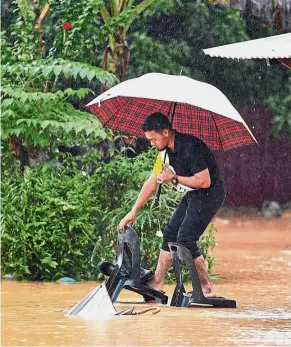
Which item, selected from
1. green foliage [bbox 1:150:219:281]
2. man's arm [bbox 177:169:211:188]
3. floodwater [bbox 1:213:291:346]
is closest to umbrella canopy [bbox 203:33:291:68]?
man's arm [bbox 177:169:211:188]

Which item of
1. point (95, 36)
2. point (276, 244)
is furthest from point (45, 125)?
point (276, 244)

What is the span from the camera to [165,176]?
1051cm

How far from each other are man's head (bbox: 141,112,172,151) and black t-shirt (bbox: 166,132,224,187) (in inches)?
4.1

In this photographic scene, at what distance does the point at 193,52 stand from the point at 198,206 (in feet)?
48.3

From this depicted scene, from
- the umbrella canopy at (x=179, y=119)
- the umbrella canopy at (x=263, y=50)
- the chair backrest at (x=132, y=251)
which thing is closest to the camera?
the umbrella canopy at (x=263, y=50)

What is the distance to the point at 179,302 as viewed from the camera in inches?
425

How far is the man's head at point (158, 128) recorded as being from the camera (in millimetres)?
10734

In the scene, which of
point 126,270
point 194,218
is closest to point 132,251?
point 126,270

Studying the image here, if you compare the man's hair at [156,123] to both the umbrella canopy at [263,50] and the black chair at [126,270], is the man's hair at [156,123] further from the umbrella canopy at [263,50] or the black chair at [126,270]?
the black chair at [126,270]

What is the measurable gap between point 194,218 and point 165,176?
0.50 metres

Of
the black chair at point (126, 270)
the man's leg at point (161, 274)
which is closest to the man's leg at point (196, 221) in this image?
the man's leg at point (161, 274)

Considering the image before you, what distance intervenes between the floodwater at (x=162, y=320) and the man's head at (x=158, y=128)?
4.65 ft

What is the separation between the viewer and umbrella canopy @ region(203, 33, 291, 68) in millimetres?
9727

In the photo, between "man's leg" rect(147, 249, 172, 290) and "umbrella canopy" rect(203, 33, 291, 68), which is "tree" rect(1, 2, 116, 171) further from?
"umbrella canopy" rect(203, 33, 291, 68)
